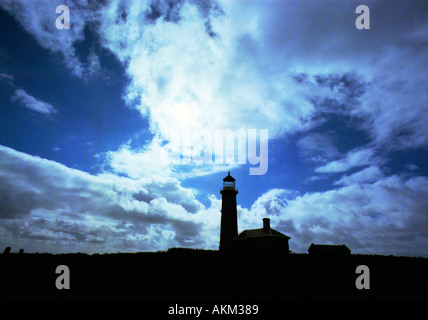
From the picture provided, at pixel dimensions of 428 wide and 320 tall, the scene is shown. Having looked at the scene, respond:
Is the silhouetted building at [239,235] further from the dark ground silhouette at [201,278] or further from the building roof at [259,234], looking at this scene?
the dark ground silhouette at [201,278]

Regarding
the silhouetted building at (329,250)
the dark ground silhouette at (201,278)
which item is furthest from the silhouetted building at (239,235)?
the dark ground silhouette at (201,278)

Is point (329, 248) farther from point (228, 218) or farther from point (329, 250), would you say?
point (228, 218)

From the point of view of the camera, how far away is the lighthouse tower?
37.3 metres

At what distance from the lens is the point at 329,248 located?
124ft

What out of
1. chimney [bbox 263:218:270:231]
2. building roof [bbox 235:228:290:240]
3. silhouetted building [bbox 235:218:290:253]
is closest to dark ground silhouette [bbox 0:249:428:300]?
silhouetted building [bbox 235:218:290:253]

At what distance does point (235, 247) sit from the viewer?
36938 millimetres

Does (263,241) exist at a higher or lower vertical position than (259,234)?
lower

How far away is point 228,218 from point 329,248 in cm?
1461

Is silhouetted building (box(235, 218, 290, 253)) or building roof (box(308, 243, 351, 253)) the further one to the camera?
building roof (box(308, 243, 351, 253))

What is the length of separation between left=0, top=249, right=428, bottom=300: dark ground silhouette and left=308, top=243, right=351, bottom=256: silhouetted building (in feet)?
14.2

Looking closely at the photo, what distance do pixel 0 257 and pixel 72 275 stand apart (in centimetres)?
991

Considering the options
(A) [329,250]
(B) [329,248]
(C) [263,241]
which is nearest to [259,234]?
(C) [263,241]

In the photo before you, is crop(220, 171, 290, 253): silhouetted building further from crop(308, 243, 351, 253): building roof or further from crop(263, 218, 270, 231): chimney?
crop(308, 243, 351, 253): building roof

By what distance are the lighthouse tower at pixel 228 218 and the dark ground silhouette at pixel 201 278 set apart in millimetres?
7280
